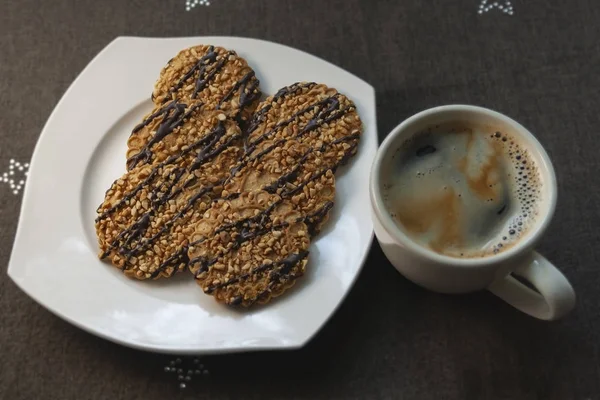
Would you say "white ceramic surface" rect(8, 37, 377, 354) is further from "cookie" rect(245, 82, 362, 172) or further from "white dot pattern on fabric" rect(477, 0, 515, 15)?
"white dot pattern on fabric" rect(477, 0, 515, 15)

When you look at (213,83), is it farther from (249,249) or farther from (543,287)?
(543,287)

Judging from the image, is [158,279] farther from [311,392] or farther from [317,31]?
[317,31]

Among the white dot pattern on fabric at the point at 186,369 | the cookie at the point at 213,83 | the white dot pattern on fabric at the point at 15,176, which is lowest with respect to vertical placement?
the white dot pattern on fabric at the point at 186,369

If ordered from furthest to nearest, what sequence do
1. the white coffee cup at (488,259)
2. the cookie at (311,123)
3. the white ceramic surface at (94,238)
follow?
1. the cookie at (311,123)
2. the white ceramic surface at (94,238)
3. the white coffee cup at (488,259)

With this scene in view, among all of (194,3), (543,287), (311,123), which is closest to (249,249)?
(311,123)

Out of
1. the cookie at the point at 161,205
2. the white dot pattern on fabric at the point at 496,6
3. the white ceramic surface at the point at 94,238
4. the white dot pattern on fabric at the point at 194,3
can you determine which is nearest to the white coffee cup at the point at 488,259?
the white ceramic surface at the point at 94,238

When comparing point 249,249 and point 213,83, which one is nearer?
point 249,249

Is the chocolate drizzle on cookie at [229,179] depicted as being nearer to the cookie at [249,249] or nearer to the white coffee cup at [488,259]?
the cookie at [249,249]
